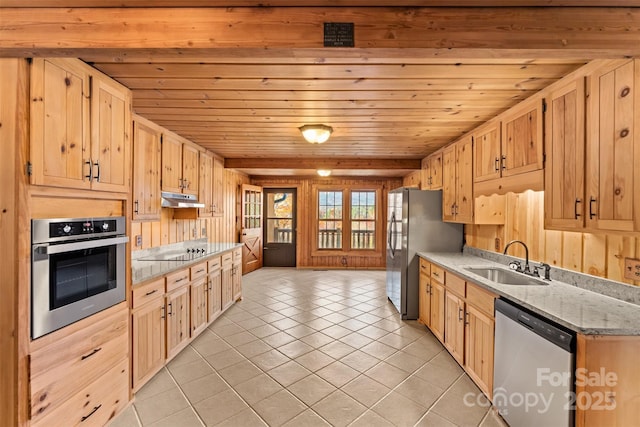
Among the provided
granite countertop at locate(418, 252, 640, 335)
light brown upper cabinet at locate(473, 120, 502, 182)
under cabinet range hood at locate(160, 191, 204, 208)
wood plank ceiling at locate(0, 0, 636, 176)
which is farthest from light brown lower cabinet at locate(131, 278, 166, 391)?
light brown upper cabinet at locate(473, 120, 502, 182)

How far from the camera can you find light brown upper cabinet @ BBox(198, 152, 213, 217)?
405 centimetres

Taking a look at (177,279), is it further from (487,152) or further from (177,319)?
(487,152)

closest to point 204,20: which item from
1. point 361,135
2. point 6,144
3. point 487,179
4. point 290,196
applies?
point 6,144

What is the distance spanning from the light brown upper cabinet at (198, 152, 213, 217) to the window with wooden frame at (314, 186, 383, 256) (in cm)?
295

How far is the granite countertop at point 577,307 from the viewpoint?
1402 millimetres

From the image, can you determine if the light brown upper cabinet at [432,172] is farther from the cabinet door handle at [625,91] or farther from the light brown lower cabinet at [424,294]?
the cabinet door handle at [625,91]

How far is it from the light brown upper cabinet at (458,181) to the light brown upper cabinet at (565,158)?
110 centimetres

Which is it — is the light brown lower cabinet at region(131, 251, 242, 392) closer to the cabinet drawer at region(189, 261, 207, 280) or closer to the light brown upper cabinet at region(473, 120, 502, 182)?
the cabinet drawer at region(189, 261, 207, 280)

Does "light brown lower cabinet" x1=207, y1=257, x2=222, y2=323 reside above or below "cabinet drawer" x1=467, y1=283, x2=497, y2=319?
below

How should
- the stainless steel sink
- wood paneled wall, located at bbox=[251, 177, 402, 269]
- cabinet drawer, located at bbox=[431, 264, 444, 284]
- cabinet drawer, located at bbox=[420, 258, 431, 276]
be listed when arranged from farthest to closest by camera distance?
wood paneled wall, located at bbox=[251, 177, 402, 269] < cabinet drawer, located at bbox=[420, 258, 431, 276] < cabinet drawer, located at bbox=[431, 264, 444, 284] < the stainless steel sink

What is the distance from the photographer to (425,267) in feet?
11.7

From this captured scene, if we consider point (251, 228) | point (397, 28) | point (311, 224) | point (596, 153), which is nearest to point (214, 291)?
point (251, 228)

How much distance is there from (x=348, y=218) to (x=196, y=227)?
141 inches

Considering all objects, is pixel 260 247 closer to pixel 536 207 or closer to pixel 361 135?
pixel 361 135
